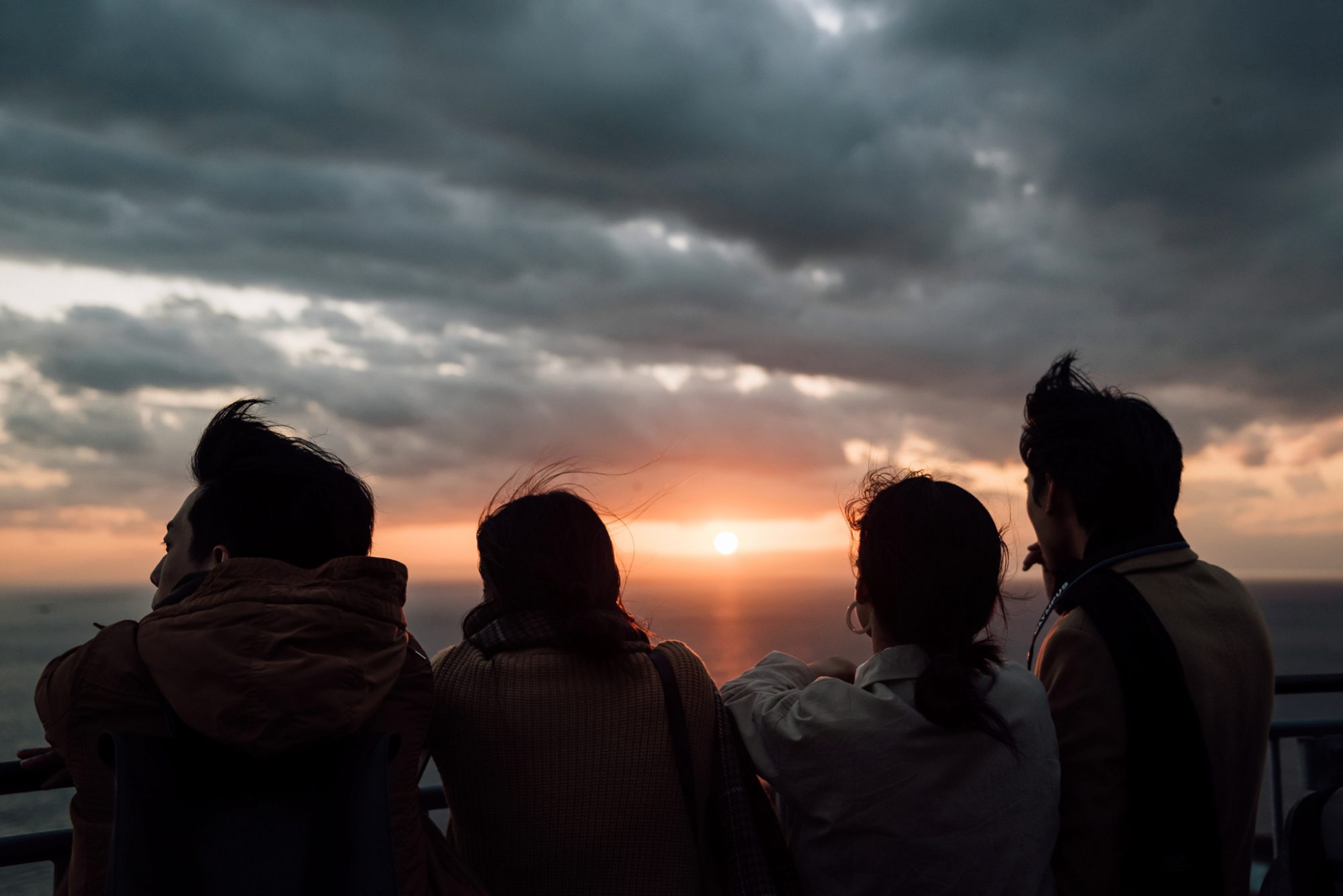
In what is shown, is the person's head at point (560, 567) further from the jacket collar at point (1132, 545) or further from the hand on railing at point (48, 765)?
the jacket collar at point (1132, 545)

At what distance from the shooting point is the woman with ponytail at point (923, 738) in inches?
75.0

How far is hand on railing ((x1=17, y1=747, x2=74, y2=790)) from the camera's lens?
179 centimetres

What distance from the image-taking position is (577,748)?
A: 203cm

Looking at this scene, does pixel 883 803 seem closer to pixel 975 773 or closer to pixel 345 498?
pixel 975 773

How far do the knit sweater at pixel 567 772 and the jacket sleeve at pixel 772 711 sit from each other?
0.36ft

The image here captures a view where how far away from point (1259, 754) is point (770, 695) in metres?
1.12

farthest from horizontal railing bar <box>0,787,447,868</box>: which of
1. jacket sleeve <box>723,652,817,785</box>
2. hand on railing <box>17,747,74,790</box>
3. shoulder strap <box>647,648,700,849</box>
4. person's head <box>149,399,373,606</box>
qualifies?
jacket sleeve <box>723,652,817,785</box>

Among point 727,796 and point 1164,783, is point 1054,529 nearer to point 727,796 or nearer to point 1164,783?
point 1164,783

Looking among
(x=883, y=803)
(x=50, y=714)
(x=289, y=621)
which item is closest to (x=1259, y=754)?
(x=883, y=803)

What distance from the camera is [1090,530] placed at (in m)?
2.30

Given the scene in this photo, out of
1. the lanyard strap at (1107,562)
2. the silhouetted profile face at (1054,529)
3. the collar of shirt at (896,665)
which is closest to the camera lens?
the collar of shirt at (896,665)

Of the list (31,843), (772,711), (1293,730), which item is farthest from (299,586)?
(1293,730)

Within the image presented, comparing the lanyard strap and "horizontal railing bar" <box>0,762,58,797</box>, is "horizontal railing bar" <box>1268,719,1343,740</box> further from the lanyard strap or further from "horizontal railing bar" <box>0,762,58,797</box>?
"horizontal railing bar" <box>0,762,58,797</box>

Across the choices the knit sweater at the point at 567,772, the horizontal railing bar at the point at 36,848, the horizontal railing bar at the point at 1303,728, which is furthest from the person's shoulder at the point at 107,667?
the horizontal railing bar at the point at 1303,728
